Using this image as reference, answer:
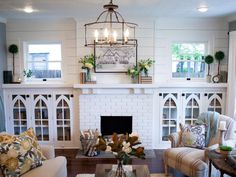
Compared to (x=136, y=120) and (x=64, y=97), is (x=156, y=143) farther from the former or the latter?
(x=64, y=97)

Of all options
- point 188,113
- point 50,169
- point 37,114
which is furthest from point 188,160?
point 37,114

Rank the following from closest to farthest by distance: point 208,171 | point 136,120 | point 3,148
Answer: point 3,148 → point 208,171 → point 136,120

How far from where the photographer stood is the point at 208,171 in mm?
3482

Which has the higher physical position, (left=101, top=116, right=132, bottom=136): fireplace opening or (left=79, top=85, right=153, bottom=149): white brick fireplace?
(left=79, top=85, right=153, bottom=149): white brick fireplace

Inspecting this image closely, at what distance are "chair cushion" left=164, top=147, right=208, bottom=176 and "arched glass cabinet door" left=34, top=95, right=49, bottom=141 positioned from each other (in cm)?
266

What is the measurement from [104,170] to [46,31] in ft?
10.9

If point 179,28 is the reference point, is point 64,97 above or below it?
below

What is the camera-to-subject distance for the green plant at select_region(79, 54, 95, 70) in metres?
5.02

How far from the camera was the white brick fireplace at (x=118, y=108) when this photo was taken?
516 centimetres

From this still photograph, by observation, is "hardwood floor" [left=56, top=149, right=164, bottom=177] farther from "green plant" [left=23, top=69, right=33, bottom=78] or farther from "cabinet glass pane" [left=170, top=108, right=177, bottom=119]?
"green plant" [left=23, top=69, right=33, bottom=78]

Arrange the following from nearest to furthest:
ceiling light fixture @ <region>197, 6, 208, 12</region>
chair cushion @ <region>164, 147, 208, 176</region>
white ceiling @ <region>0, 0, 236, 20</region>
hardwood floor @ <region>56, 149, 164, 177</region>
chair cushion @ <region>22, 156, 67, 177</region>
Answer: chair cushion @ <region>22, 156, 67, 177</region> < chair cushion @ <region>164, 147, 208, 176</region> < white ceiling @ <region>0, 0, 236, 20</region> < ceiling light fixture @ <region>197, 6, 208, 12</region> < hardwood floor @ <region>56, 149, 164, 177</region>

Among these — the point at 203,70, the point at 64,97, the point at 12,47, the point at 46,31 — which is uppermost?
the point at 46,31

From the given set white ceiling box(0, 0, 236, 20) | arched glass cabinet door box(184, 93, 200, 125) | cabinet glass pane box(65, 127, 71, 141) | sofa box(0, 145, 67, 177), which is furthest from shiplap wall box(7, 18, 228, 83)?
sofa box(0, 145, 67, 177)

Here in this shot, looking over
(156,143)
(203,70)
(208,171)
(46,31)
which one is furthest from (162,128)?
(46,31)
